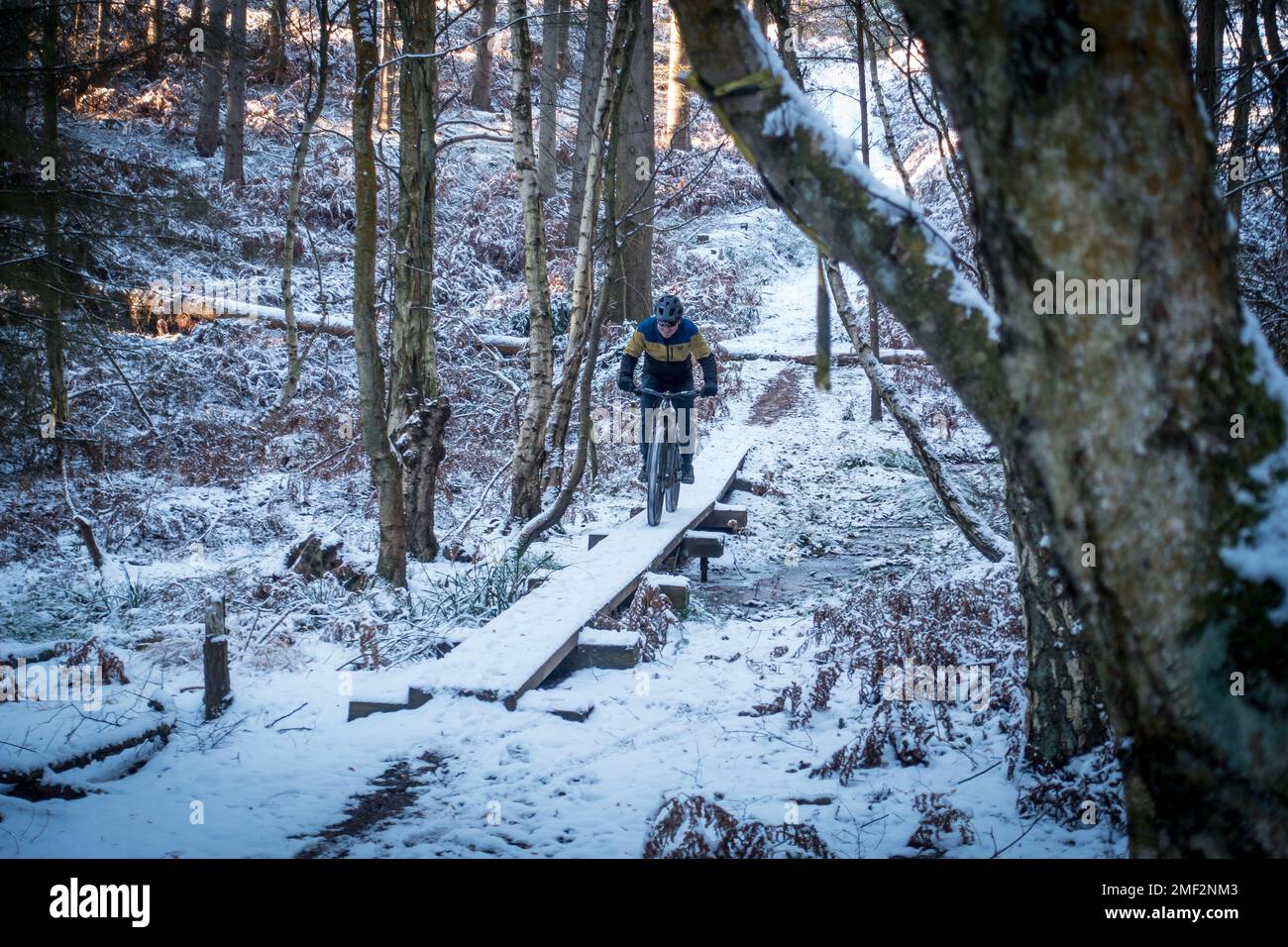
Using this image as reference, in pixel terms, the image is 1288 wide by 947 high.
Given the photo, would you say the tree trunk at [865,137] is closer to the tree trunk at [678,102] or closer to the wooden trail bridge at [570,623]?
the wooden trail bridge at [570,623]

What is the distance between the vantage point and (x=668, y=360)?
889 centimetres

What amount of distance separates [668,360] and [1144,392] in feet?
22.8

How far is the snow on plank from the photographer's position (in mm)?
5244

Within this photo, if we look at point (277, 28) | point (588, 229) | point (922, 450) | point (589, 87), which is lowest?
point (922, 450)

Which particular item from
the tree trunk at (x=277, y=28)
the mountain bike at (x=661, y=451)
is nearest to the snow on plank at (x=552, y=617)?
the mountain bike at (x=661, y=451)

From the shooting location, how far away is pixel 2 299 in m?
9.89

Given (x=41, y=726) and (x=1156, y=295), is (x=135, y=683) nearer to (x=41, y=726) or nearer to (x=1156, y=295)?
(x=41, y=726)

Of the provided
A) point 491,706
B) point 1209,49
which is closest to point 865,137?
point 1209,49

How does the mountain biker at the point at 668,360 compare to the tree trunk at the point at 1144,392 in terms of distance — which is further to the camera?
the mountain biker at the point at 668,360

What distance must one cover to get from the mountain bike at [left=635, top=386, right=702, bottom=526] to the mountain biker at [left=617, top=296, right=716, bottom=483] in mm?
63

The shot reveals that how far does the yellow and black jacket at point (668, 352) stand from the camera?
8.73 meters

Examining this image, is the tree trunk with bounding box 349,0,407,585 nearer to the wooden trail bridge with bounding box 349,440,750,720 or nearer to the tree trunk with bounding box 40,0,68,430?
the wooden trail bridge with bounding box 349,440,750,720

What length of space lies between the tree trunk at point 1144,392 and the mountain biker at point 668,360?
641 cm

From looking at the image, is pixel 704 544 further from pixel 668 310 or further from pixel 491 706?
pixel 491 706
